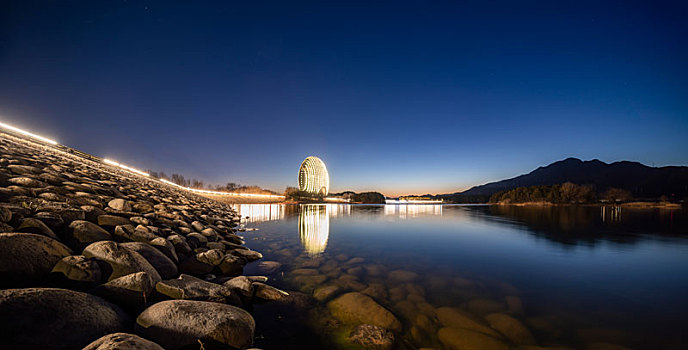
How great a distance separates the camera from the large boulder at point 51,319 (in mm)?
1950

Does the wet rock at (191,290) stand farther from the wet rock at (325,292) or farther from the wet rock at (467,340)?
the wet rock at (467,340)

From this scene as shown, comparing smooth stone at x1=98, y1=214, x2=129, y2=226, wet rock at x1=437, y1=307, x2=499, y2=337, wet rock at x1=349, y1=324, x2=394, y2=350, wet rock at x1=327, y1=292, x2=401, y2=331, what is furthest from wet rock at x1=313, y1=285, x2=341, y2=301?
smooth stone at x1=98, y1=214, x2=129, y2=226

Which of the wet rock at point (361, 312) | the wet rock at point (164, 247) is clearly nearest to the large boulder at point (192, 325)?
the wet rock at point (361, 312)

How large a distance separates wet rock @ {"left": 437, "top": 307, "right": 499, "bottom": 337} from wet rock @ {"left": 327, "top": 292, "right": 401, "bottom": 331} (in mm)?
994

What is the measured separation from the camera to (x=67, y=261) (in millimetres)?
3068

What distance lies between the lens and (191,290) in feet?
12.3

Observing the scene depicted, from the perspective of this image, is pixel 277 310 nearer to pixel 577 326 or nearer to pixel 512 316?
pixel 512 316

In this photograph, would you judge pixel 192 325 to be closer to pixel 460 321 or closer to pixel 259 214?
pixel 460 321

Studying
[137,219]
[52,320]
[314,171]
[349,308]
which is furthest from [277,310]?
[314,171]

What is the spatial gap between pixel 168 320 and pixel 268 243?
29.6ft

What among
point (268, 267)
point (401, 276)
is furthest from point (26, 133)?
point (401, 276)

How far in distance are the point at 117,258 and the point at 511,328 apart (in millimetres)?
6786

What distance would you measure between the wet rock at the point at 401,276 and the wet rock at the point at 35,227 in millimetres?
6903

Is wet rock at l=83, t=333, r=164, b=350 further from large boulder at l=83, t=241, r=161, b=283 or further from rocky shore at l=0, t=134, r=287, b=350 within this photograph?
large boulder at l=83, t=241, r=161, b=283
